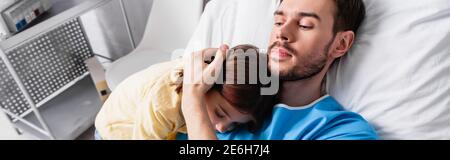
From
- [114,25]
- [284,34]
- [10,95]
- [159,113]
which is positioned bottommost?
[10,95]

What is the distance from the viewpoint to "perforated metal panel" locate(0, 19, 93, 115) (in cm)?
140

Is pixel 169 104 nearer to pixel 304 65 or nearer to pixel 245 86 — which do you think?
pixel 245 86

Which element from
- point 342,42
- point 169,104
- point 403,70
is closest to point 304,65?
point 342,42

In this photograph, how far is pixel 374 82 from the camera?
78 cm

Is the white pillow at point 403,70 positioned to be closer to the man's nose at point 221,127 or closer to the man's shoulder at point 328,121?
the man's shoulder at point 328,121

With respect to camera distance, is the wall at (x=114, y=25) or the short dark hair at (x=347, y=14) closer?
the short dark hair at (x=347, y=14)

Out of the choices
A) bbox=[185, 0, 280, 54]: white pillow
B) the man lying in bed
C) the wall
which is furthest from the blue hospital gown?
the wall

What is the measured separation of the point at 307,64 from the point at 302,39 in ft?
0.22

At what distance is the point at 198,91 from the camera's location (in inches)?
27.9

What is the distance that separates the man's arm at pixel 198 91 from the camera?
26.6 inches

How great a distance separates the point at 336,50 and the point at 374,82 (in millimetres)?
124

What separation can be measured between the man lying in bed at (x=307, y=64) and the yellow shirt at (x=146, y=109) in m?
0.05

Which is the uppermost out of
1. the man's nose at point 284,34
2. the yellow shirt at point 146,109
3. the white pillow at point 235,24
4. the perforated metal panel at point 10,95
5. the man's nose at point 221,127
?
the man's nose at point 284,34

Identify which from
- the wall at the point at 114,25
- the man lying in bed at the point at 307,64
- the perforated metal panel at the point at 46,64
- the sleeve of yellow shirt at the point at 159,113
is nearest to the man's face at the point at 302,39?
the man lying in bed at the point at 307,64
